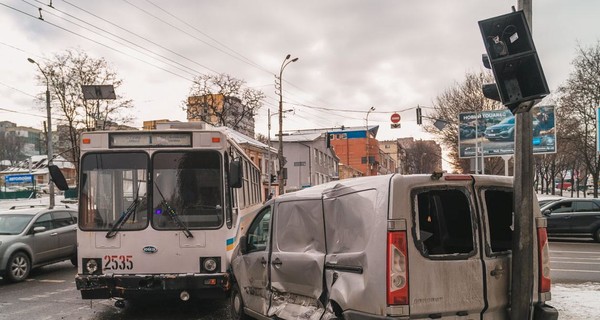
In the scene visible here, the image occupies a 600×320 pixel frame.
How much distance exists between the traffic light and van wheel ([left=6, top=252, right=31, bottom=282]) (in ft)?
36.6

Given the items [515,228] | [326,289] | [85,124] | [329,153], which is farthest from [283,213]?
[329,153]

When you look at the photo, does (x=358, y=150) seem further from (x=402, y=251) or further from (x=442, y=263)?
(x=402, y=251)

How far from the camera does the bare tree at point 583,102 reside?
34.8 m

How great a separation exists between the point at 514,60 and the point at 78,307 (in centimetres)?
800

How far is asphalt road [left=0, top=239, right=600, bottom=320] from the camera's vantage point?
25.9ft

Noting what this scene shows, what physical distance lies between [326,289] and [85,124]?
43.1m

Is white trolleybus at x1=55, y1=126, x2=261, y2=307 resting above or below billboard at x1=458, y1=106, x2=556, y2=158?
below

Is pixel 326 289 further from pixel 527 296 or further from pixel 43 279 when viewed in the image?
pixel 43 279

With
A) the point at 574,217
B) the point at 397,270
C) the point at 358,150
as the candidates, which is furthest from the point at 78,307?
the point at 358,150

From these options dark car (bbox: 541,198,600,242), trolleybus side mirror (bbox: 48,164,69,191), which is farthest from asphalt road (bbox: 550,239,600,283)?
trolleybus side mirror (bbox: 48,164,69,191)

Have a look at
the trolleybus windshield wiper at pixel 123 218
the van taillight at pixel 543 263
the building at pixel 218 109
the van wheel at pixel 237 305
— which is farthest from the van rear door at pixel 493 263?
the building at pixel 218 109

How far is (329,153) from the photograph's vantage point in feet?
267

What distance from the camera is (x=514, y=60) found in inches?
202

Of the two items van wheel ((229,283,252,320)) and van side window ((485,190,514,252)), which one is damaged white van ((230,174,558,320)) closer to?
van side window ((485,190,514,252))
